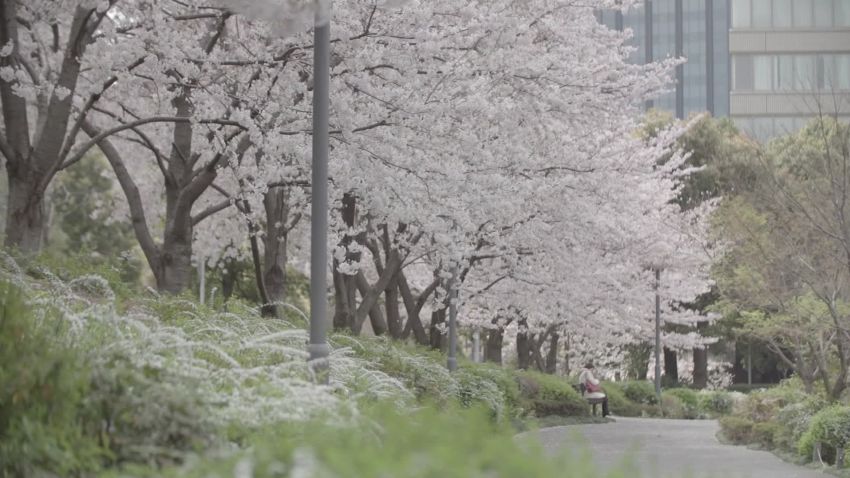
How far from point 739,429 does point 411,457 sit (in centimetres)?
2025

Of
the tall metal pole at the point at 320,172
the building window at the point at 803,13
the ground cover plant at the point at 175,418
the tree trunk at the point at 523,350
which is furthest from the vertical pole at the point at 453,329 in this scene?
the building window at the point at 803,13

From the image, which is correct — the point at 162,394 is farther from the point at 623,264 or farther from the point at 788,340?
the point at 623,264

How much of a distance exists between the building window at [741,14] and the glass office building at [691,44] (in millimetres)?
42490

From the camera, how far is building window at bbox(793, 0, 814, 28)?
86812 mm

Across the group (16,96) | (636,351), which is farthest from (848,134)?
(636,351)

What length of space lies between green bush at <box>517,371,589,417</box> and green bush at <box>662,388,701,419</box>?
33.8ft

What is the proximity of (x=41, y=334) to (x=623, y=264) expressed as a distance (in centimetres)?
3009

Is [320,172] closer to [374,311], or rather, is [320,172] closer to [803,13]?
[374,311]

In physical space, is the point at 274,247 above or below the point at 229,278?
below

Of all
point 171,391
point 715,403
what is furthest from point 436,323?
point 171,391

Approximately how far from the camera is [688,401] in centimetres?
4628

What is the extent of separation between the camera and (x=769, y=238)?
83.1ft

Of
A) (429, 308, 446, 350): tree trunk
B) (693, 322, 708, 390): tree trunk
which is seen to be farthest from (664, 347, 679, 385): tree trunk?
(429, 308, 446, 350): tree trunk

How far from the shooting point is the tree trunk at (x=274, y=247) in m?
20.2
